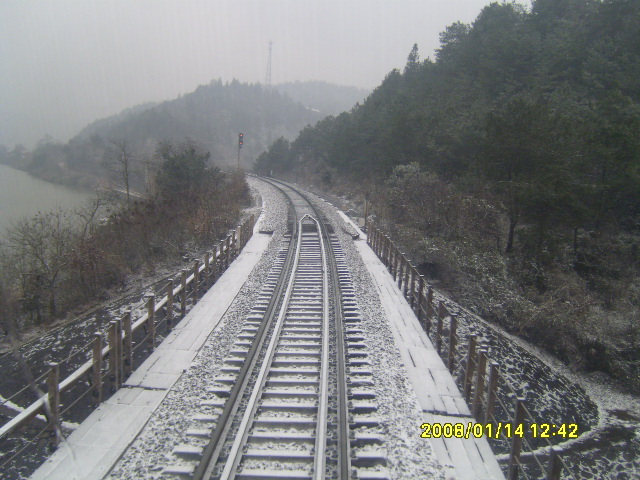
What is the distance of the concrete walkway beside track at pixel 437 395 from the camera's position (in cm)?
479

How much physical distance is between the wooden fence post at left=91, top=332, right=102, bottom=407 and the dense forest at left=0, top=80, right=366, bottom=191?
41.7 m

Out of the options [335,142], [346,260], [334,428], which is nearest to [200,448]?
[334,428]

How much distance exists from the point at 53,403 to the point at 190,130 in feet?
371

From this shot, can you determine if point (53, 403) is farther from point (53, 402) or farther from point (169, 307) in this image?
point (169, 307)

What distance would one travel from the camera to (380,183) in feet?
89.4

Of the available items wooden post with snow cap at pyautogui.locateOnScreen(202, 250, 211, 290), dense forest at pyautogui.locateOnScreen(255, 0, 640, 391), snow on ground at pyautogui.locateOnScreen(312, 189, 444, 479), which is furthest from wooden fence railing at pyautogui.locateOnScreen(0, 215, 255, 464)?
dense forest at pyautogui.locateOnScreen(255, 0, 640, 391)

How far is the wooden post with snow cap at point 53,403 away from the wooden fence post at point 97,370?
0.73 metres

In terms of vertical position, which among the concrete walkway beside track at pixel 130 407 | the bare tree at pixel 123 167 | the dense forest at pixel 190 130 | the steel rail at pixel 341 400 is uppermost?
the dense forest at pixel 190 130

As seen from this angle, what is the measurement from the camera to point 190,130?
360ft

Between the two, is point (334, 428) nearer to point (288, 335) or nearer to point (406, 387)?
point (406, 387)

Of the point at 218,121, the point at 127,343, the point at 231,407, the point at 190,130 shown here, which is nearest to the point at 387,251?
the point at 127,343

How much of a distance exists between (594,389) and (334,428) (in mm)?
5494

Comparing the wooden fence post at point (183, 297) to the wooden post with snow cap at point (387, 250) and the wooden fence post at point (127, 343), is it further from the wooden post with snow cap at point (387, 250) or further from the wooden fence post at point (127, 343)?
the wooden post with snow cap at point (387, 250)

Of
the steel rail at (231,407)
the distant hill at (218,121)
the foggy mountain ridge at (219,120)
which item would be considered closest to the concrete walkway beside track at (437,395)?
the steel rail at (231,407)
